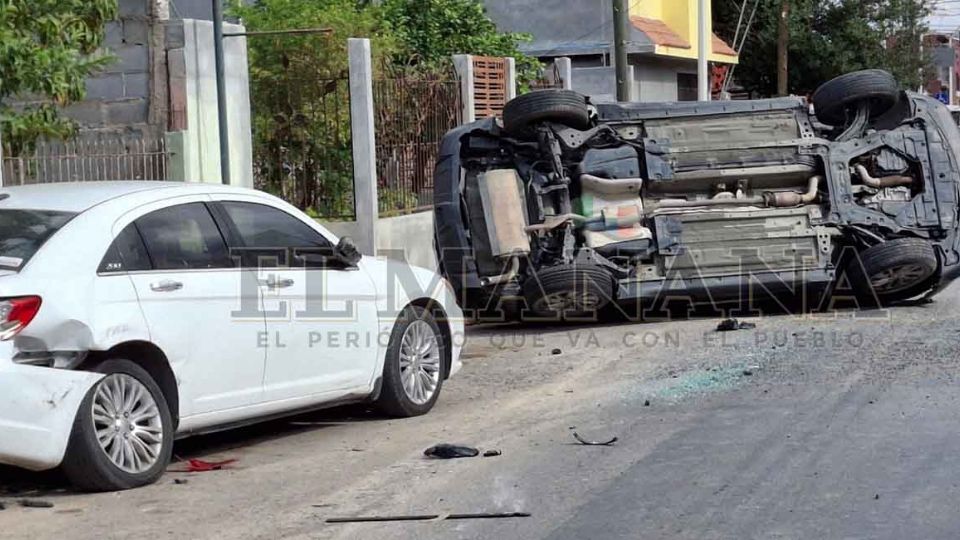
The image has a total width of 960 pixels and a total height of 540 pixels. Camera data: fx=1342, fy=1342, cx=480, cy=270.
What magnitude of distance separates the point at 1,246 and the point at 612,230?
23.1 feet

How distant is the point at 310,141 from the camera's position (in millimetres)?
16562

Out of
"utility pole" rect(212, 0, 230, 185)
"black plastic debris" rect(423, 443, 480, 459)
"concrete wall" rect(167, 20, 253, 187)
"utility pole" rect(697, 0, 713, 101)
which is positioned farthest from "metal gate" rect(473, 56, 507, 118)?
"black plastic debris" rect(423, 443, 480, 459)

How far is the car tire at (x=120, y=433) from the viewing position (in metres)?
6.48

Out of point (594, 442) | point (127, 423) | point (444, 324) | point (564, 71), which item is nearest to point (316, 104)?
point (564, 71)

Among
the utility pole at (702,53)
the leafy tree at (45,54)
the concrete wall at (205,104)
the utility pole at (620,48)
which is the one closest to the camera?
the leafy tree at (45,54)

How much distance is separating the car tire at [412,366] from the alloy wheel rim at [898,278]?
5330mm

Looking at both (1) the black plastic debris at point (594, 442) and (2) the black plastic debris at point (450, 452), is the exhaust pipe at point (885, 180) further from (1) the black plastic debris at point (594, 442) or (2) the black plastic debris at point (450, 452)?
(2) the black plastic debris at point (450, 452)

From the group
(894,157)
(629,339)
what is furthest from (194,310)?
(894,157)

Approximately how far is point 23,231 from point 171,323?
0.87 meters

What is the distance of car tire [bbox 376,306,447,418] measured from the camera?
8.61m

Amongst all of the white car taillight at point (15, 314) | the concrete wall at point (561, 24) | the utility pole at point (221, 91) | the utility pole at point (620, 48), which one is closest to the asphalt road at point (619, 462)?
the white car taillight at point (15, 314)

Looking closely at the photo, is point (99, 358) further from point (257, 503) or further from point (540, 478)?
point (540, 478)

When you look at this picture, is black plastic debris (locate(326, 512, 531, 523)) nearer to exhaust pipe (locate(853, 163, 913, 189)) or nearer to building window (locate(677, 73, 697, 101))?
exhaust pipe (locate(853, 163, 913, 189))

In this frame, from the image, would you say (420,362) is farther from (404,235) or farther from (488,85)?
(488,85)
